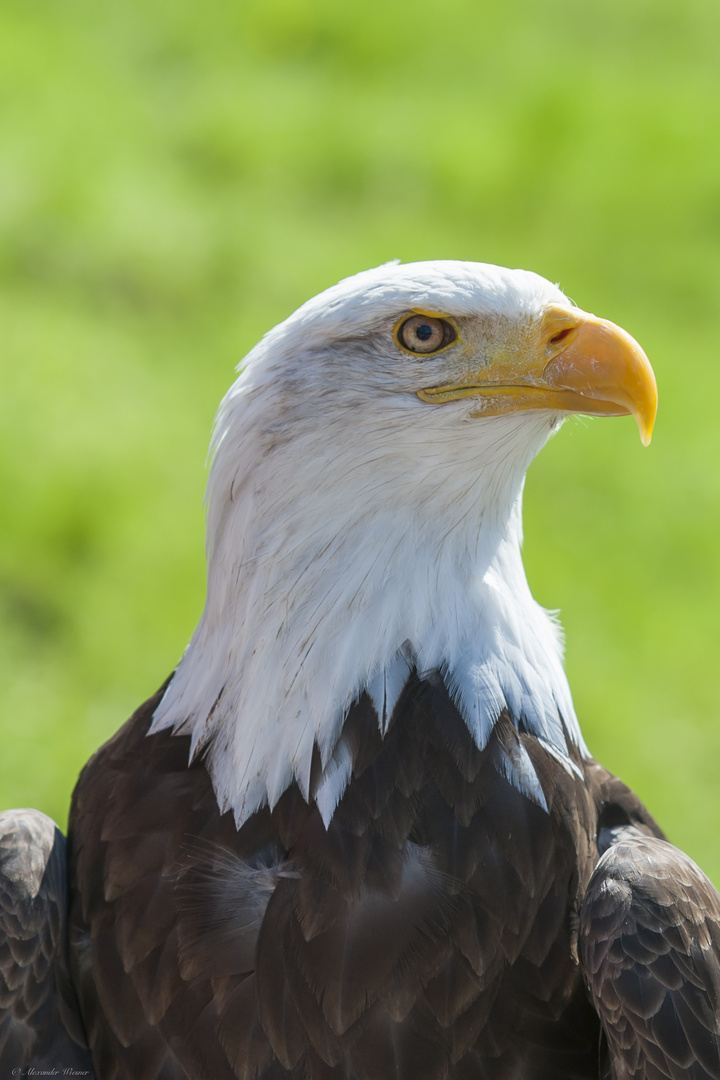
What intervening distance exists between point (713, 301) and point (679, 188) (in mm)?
975

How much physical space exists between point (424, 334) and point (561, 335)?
8.7 inches

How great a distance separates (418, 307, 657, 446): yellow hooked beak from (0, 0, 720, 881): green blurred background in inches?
108

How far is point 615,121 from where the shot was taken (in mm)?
7473

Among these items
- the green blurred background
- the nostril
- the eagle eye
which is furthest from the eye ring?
the green blurred background

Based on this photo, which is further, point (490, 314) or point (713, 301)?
point (713, 301)

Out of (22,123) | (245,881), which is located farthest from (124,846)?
(22,123)

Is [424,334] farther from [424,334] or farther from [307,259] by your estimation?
[307,259]

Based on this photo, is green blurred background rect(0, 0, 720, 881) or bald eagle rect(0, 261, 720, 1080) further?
green blurred background rect(0, 0, 720, 881)

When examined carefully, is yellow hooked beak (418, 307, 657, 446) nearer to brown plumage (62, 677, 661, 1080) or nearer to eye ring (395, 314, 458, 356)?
eye ring (395, 314, 458, 356)

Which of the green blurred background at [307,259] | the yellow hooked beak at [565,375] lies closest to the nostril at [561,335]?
the yellow hooked beak at [565,375]

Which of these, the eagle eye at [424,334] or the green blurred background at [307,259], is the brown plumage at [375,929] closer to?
the eagle eye at [424,334]

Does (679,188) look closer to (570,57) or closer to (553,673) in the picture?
(570,57)

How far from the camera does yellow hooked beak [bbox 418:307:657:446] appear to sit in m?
2.04

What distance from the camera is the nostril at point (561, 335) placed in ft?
6.81
